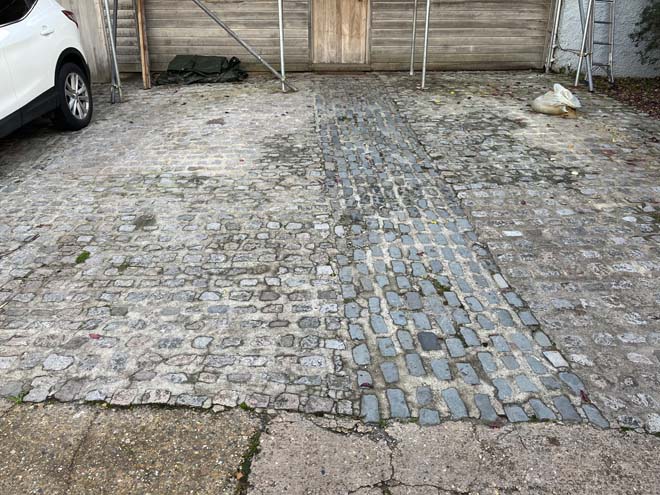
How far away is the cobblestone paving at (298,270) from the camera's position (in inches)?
126

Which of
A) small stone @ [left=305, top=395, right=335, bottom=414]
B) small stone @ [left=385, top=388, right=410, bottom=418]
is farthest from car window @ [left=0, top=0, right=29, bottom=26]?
small stone @ [left=385, top=388, right=410, bottom=418]

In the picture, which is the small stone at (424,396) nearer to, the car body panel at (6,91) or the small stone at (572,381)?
the small stone at (572,381)

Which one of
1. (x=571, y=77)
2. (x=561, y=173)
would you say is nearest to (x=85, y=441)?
(x=561, y=173)

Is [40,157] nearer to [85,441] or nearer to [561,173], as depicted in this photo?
[85,441]

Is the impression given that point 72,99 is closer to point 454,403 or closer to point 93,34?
point 93,34

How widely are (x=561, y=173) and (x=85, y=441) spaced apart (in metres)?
5.05

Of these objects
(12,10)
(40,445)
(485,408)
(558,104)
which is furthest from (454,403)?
(558,104)

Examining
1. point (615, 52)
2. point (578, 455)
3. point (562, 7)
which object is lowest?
point (578, 455)

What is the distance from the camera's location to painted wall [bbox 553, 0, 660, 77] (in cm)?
956

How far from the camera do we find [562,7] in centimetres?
977

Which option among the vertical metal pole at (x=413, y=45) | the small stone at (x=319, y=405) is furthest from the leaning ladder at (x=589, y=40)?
the small stone at (x=319, y=405)

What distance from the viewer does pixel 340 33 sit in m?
9.98

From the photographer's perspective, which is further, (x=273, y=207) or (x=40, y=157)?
(x=40, y=157)

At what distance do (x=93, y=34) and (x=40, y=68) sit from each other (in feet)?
12.3
